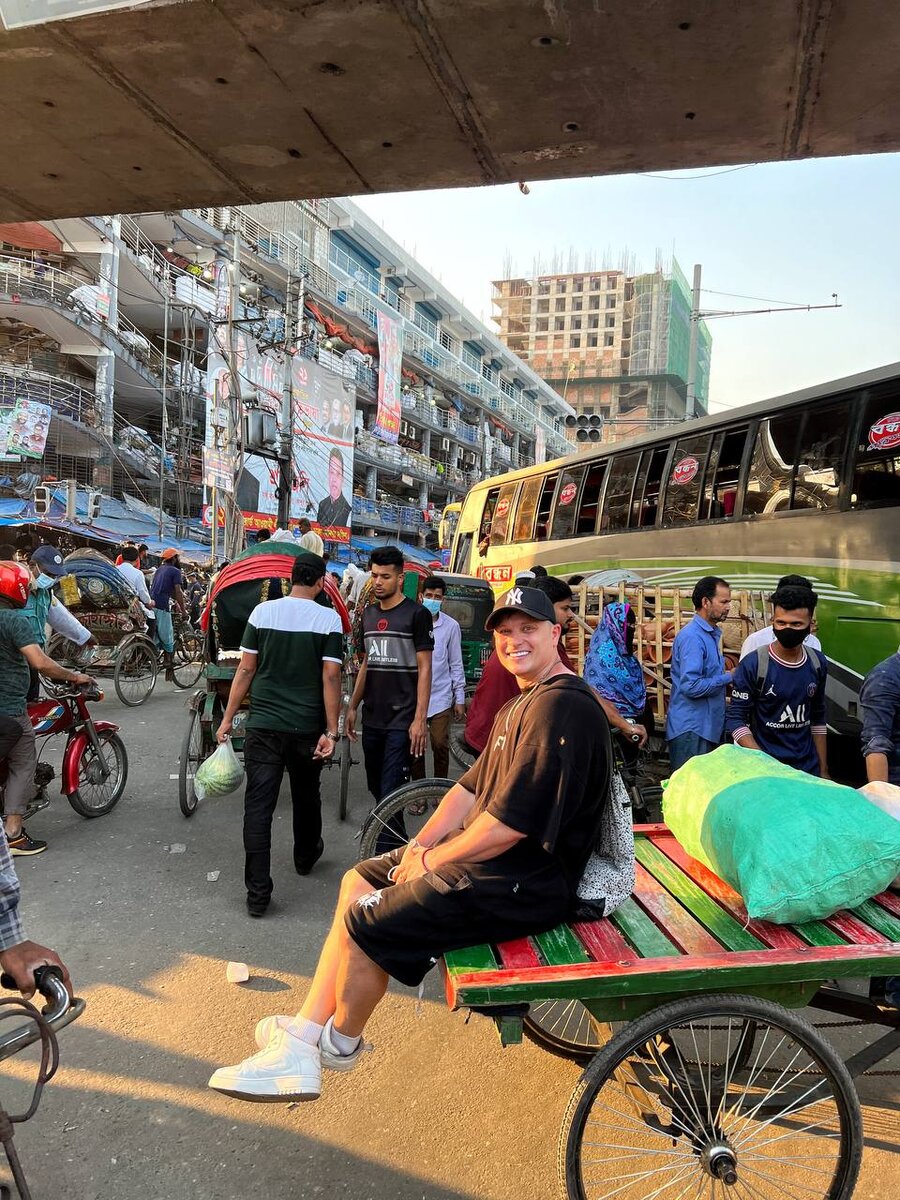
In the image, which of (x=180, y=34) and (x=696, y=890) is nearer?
(x=696, y=890)

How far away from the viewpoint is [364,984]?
2.31 metres

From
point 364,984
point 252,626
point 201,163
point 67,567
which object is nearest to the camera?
point 364,984

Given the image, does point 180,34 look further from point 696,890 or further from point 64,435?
point 64,435

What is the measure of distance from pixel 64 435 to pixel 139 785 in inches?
919

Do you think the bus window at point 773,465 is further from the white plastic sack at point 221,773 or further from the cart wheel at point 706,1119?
the cart wheel at point 706,1119

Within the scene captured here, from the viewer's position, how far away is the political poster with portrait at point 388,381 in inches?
1655

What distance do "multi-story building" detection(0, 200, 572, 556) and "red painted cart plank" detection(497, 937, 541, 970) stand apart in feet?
48.1

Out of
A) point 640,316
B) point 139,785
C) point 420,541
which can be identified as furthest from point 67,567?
point 640,316

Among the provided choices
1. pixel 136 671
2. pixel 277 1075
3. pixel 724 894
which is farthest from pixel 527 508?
pixel 277 1075

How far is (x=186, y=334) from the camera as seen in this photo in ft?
83.8

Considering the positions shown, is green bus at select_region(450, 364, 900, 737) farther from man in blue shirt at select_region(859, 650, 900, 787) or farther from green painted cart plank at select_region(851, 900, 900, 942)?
green painted cart plank at select_region(851, 900, 900, 942)

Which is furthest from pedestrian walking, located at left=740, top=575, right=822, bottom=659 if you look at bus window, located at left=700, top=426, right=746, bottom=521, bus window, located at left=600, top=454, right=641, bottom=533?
bus window, located at left=600, top=454, right=641, bottom=533

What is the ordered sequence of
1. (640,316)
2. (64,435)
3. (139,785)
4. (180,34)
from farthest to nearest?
1. (640,316)
2. (64,435)
3. (139,785)
4. (180,34)

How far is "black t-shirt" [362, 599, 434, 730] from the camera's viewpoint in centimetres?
499
